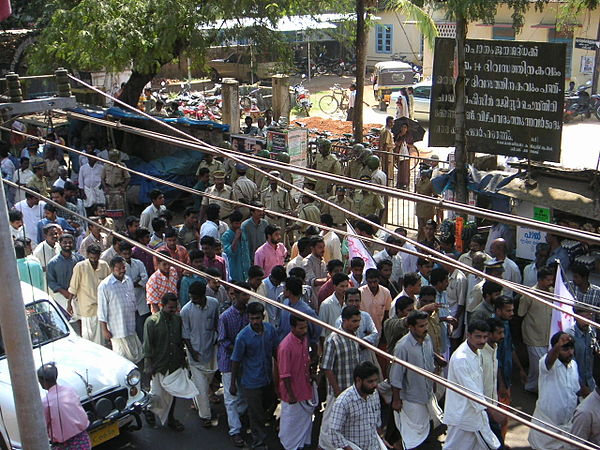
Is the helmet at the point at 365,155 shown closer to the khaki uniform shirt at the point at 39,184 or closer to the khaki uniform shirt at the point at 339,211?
the khaki uniform shirt at the point at 339,211

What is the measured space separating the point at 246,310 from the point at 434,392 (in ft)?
6.63

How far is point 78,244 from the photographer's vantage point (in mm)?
11219

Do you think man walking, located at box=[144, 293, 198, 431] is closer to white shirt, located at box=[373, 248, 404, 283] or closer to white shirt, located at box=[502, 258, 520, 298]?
white shirt, located at box=[373, 248, 404, 283]

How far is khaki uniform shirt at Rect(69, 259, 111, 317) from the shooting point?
9.27 metres

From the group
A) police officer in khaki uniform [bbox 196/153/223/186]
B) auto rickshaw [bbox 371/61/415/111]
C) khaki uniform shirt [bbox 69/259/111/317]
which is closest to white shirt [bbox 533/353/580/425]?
khaki uniform shirt [bbox 69/259/111/317]

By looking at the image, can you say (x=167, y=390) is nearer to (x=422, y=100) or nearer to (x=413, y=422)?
(x=413, y=422)

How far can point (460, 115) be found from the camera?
10766 mm

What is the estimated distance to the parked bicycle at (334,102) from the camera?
27078mm

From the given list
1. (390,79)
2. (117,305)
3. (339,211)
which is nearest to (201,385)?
(117,305)

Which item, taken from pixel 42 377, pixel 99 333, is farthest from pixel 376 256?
pixel 42 377

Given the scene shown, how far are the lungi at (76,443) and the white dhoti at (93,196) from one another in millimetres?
7966

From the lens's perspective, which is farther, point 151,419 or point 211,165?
point 211,165

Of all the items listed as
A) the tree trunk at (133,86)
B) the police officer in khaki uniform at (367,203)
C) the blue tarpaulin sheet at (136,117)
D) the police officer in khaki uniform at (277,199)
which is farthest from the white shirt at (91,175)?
the police officer in khaki uniform at (367,203)

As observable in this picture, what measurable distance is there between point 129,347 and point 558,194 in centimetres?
542
